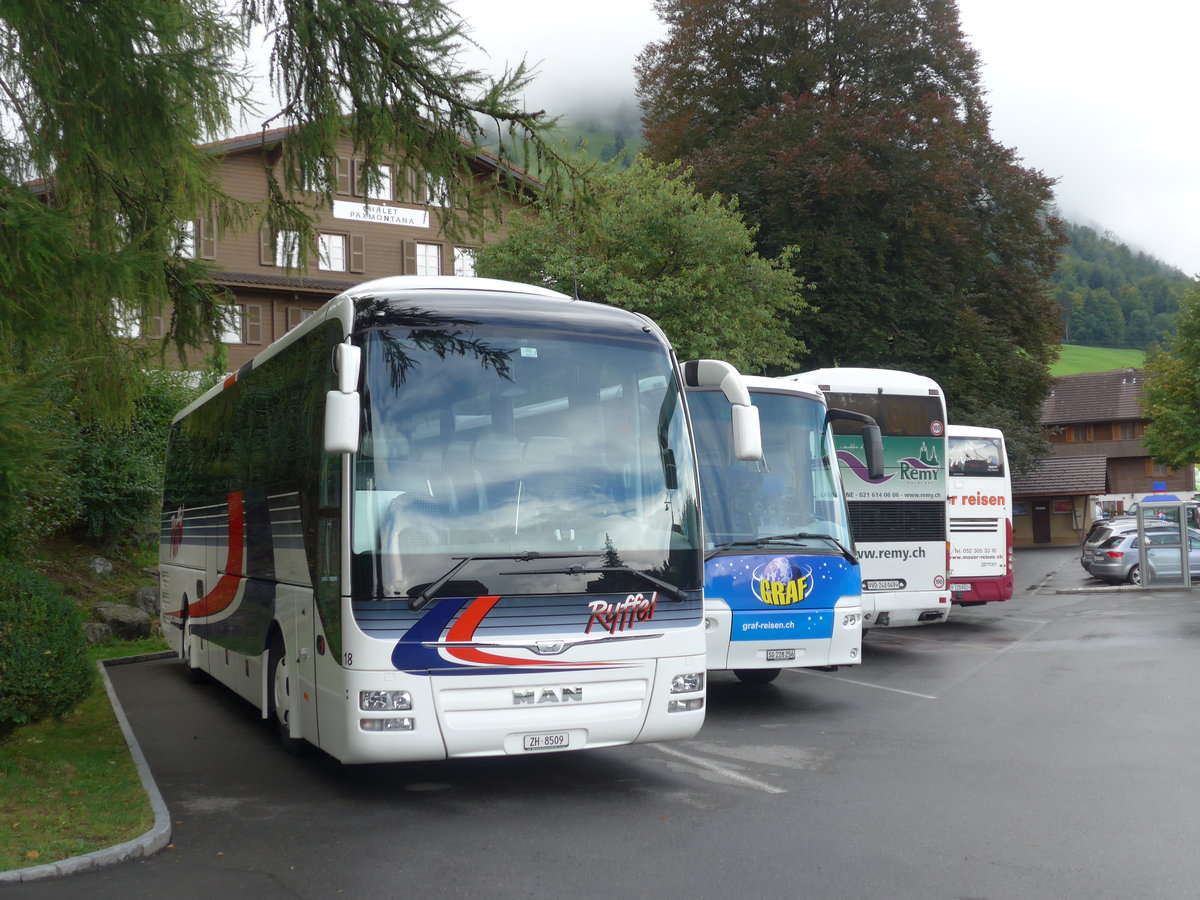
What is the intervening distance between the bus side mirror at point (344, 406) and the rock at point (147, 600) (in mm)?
15292

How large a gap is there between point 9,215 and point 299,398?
101 inches

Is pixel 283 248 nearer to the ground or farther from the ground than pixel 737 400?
farther from the ground

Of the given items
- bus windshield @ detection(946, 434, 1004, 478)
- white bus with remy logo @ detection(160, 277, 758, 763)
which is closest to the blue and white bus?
white bus with remy logo @ detection(160, 277, 758, 763)

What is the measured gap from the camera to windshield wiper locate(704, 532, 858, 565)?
12023 mm

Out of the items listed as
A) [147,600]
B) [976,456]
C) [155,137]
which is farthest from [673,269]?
[155,137]

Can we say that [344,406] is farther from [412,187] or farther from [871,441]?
[871,441]

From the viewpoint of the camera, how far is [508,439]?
314 inches

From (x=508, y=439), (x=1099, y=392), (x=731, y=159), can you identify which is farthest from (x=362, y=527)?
(x=1099, y=392)

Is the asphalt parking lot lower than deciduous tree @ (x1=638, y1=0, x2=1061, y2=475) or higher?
lower

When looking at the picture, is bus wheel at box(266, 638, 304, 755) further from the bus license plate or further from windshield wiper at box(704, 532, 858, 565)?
windshield wiper at box(704, 532, 858, 565)

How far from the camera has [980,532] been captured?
21906mm

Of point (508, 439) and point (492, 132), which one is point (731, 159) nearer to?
point (492, 132)

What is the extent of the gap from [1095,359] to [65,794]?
416ft

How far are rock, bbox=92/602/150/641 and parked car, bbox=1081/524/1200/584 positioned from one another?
888 inches
